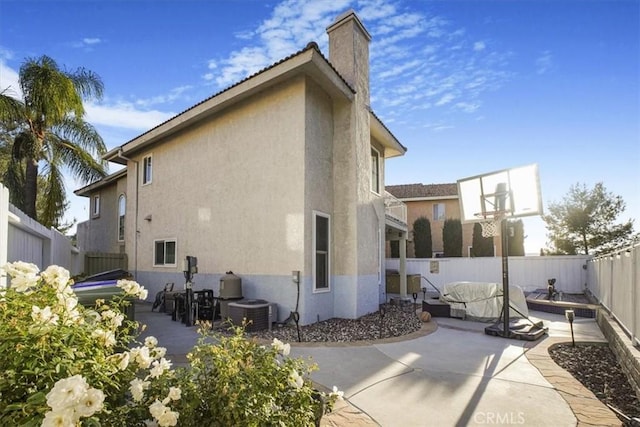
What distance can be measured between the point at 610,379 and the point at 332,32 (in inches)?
413

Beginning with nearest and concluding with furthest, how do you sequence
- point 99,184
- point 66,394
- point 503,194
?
point 66,394 < point 503,194 < point 99,184

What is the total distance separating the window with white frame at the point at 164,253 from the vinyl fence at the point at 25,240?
9.20 ft

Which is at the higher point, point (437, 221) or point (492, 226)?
point (437, 221)

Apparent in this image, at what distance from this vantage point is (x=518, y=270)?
58.0 ft

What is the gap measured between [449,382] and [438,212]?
79.3 ft

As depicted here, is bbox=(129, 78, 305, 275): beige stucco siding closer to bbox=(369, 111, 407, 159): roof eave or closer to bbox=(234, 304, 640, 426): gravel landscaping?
bbox=(234, 304, 640, 426): gravel landscaping

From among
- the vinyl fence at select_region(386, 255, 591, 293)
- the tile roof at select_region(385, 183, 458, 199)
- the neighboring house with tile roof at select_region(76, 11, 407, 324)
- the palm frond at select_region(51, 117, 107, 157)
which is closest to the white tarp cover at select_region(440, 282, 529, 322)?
the neighboring house with tile roof at select_region(76, 11, 407, 324)

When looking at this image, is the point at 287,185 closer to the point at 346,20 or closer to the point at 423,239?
the point at 346,20

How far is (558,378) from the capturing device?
480 cm

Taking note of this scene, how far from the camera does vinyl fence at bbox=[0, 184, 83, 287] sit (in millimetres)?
4199

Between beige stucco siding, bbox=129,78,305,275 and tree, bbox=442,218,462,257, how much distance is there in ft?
62.8

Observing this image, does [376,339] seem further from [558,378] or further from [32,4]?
[32,4]

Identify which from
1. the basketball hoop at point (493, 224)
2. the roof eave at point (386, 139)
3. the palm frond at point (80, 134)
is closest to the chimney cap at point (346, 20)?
the roof eave at point (386, 139)

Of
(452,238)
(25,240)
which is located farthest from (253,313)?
(452,238)
